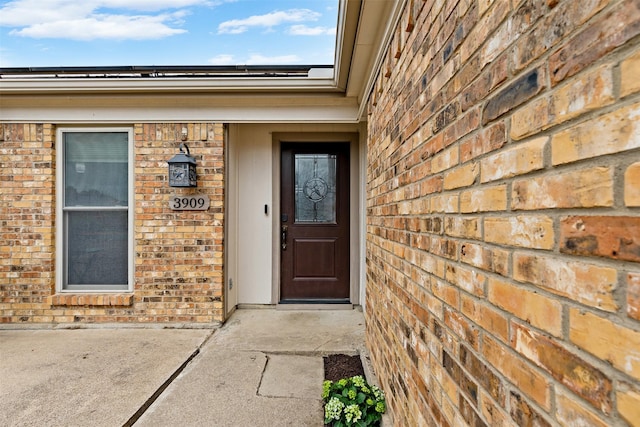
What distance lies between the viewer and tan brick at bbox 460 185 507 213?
69 centimetres

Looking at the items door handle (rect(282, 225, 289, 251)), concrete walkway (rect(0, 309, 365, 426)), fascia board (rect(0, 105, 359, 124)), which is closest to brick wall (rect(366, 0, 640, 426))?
concrete walkway (rect(0, 309, 365, 426))

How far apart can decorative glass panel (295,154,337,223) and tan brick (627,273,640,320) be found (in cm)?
342

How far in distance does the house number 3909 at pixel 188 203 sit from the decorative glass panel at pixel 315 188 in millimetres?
1125

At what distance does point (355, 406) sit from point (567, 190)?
62.8 inches

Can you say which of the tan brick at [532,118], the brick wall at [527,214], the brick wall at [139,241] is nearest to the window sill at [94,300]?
the brick wall at [139,241]

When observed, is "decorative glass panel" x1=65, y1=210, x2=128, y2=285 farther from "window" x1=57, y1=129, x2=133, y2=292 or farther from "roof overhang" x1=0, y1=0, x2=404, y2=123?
"roof overhang" x1=0, y1=0, x2=404, y2=123

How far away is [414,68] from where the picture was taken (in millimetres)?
1291

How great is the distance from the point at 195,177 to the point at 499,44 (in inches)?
117

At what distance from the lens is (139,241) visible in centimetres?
318

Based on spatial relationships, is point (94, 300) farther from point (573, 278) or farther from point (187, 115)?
point (573, 278)

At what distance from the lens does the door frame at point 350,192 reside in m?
3.74

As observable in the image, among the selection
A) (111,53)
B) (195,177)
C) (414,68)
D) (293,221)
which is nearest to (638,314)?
(414,68)

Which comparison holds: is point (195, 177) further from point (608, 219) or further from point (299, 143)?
point (608, 219)

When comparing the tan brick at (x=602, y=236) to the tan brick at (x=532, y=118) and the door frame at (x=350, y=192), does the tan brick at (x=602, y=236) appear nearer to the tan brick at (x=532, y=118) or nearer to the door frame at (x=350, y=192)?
the tan brick at (x=532, y=118)
